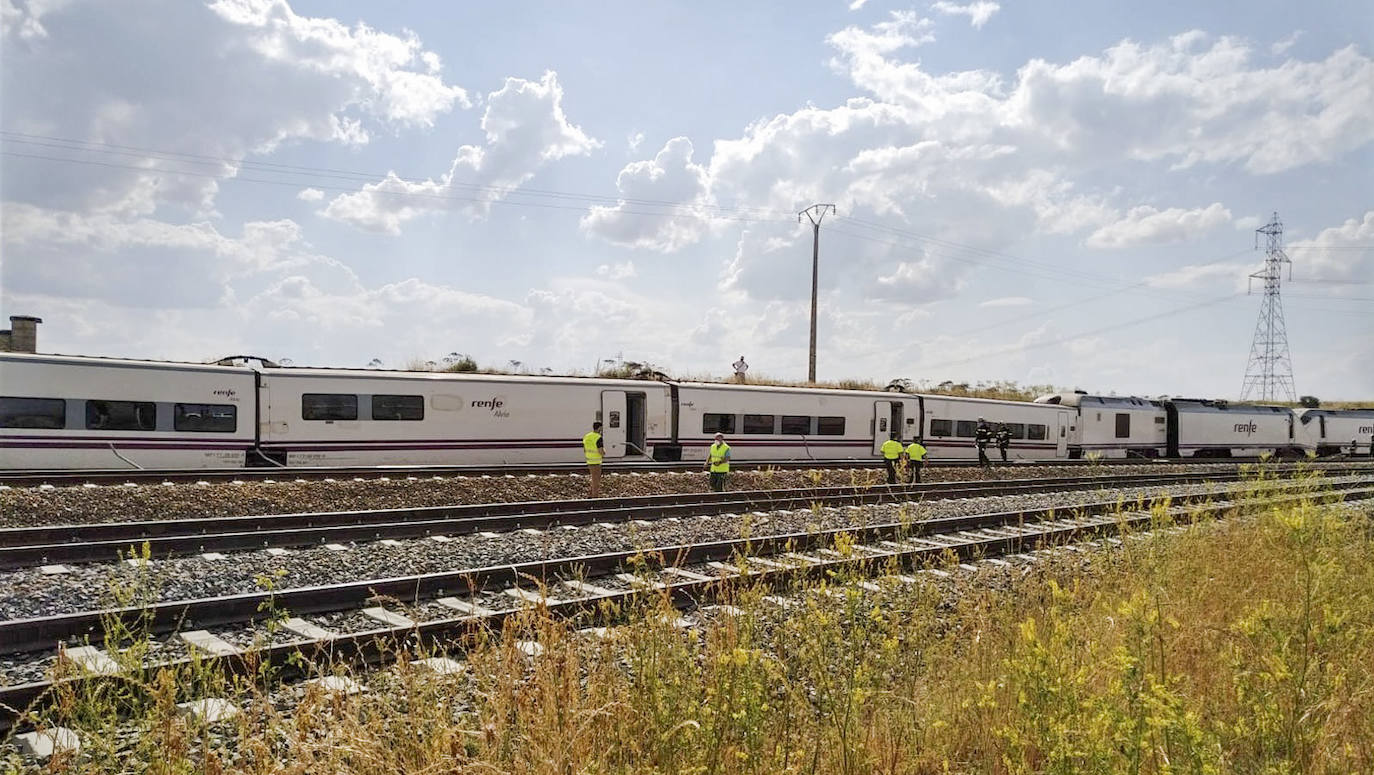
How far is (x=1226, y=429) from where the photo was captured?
39.9 metres

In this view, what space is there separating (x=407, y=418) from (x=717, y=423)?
8.74 metres

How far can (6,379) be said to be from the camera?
620 inches

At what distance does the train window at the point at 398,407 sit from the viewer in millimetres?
19781

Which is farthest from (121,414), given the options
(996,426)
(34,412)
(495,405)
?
(996,426)

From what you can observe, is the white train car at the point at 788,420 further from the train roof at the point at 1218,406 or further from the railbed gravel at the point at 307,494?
the train roof at the point at 1218,406

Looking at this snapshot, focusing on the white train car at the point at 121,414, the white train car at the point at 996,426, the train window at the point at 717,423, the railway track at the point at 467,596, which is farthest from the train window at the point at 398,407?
the white train car at the point at 996,426

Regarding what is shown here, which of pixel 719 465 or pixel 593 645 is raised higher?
pixel 719 465

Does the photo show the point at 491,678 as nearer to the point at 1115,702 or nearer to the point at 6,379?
the point at 1115,702

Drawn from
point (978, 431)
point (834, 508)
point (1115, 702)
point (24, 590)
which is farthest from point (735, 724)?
point (978, 431)

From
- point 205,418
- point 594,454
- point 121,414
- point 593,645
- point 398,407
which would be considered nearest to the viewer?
point 593,645

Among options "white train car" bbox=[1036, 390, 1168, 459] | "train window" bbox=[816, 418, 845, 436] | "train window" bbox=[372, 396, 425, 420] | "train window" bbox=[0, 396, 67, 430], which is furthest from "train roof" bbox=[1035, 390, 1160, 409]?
"train window" bbox=[0, 396, 67, 430]

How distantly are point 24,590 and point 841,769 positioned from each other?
26.8ft

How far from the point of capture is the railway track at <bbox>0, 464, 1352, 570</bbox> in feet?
32.4

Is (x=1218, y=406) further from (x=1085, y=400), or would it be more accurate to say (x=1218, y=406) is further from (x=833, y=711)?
(x=833, y=711)
